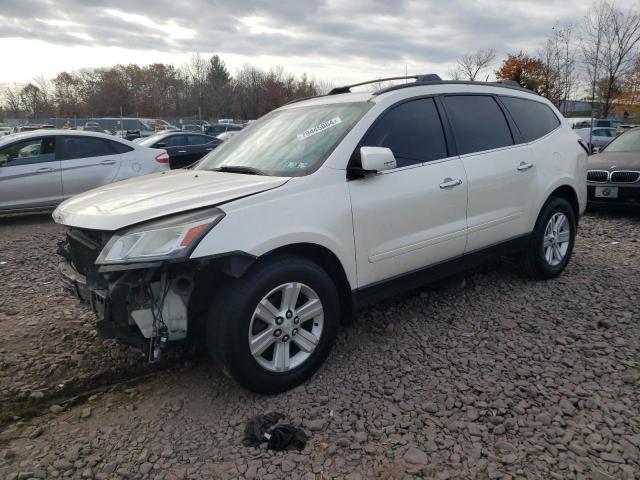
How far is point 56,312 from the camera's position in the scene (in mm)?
4270

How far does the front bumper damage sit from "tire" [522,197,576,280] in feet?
10.2

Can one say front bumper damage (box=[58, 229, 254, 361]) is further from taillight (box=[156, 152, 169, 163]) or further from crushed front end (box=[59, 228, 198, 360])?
taillight (box=[156, 152, 169, 163])

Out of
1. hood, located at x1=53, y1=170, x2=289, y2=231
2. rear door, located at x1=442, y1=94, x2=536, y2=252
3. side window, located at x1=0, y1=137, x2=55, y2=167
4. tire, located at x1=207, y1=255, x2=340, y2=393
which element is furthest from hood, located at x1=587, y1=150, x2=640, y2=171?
side window, located at x1=0, y1=137, x2=55, y2=167

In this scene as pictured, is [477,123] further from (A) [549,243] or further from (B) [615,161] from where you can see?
(B) [615,161]

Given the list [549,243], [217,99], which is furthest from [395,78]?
[217,99]

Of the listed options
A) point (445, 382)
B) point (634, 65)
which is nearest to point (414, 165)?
point (445, 382)

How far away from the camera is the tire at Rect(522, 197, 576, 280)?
4.68 meters

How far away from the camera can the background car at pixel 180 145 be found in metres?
13.6

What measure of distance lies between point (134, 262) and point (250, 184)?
2.80 feet

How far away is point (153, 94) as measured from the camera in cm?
7000

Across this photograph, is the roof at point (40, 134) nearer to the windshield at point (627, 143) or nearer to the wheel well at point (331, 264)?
the wheel well at point (331, 264)

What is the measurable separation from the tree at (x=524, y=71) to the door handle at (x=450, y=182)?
3350 centimetres

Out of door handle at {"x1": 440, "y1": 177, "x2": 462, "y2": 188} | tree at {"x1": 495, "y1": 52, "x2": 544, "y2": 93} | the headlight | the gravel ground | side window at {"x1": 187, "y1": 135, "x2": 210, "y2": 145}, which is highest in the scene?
tree at {"x1": 495, "y1": 52, "x2": 544, "y2": 93}

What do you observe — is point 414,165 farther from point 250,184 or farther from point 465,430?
point 465,430
